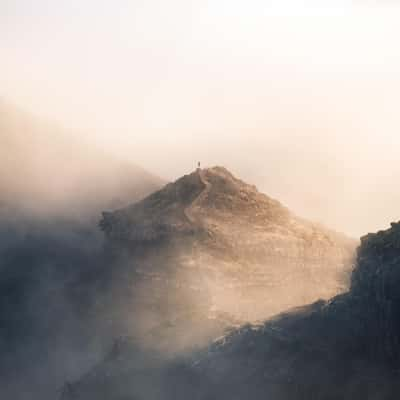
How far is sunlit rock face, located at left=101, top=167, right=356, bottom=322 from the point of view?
485 feet

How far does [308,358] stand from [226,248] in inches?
1634

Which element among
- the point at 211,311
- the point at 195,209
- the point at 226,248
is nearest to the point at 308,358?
the point at 211,311

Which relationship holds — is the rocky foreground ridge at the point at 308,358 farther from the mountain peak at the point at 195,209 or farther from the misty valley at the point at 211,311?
the mountain peak at the point at 195,209

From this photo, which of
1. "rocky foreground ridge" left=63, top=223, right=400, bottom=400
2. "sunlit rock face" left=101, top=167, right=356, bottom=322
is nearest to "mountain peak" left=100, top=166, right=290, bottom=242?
"sunlit rock face" left=101, top=167, right=356, bottom=322

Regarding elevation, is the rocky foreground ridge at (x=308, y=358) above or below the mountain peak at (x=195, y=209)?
below

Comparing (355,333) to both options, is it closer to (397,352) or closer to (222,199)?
(397,352)

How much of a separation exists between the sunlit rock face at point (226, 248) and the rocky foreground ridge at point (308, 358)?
56.8 feet

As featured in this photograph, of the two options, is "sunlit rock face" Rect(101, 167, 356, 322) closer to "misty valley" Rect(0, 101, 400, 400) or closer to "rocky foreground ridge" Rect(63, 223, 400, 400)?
"misty valley" Rect(0, 101, 400, 400)

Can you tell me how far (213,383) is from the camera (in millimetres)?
118812

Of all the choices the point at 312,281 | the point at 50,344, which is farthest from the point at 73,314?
the point at 312,281

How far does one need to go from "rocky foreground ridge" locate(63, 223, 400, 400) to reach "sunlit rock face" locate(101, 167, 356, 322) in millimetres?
17298

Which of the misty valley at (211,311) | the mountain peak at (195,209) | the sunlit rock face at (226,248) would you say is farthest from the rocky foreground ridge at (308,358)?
the mountain peak at (195,209)

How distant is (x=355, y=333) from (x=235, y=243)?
4712cm

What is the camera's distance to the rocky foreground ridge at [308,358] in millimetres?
103500
